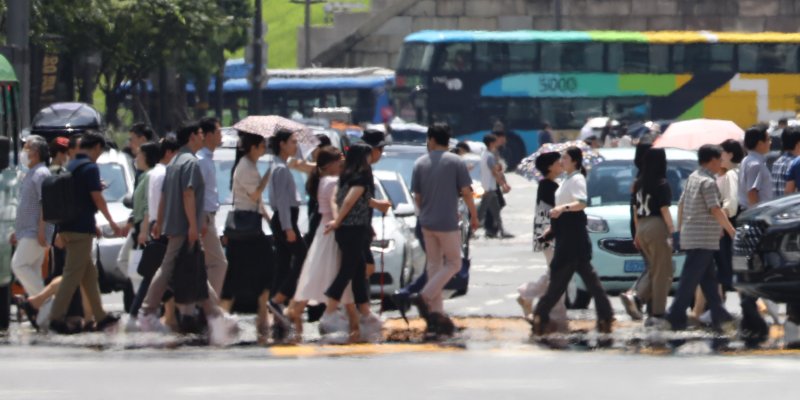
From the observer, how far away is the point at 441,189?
15.7 meters

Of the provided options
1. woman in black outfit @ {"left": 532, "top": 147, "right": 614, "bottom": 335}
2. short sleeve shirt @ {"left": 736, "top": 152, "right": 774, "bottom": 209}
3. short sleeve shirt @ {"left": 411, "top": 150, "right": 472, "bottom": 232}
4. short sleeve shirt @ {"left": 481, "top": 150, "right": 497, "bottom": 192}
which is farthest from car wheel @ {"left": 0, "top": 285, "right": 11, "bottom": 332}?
short sleeve shirt @ {"left": 481, "top": 150, "right": 497, "bottom": 192}

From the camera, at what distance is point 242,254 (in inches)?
616

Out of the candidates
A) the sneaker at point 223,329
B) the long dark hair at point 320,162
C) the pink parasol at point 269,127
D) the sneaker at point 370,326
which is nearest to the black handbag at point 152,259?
the sneaker at point 223,329

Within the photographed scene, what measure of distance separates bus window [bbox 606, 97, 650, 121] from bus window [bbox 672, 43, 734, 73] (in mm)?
1461

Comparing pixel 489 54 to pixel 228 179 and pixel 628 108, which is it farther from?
pixel 228 179

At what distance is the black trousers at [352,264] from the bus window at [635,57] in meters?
44.1

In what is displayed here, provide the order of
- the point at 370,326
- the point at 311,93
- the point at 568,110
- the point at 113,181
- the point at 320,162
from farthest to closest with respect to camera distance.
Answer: the point at 311,93 → the point at 568,110 → the point at 113,181 → the point at 320,162 → the point at 370,326

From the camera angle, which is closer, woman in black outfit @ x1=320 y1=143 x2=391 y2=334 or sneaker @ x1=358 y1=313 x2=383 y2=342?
woman in black outfit @ x1=320 y1=143 x2=391 y2=334

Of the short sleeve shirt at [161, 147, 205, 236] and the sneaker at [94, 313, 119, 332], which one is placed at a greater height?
the short sleeve shirt at [161, 147, 205, 236]

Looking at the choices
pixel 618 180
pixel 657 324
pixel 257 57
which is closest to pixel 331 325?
pixel 657 324

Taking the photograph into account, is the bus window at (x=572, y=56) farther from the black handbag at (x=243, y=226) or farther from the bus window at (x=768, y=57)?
the black handbag at (x=243, y=226)

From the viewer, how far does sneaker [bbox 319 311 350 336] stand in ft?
51.3

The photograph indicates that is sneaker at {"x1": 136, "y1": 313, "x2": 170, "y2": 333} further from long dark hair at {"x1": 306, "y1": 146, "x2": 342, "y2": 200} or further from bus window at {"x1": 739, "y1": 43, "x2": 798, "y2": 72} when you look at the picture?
bus window at {"x1": 739, "y1": 43, "x2": 798, "y2": 72}

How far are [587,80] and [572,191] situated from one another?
43091 mm
